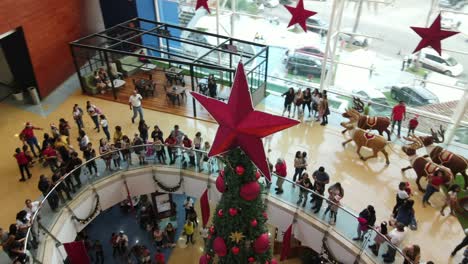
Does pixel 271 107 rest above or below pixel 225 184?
below

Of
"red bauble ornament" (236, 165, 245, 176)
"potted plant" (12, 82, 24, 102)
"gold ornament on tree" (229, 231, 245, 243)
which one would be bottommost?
"potted plant" (12, 82, 24, 102)

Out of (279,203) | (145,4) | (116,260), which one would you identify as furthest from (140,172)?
(145,4)

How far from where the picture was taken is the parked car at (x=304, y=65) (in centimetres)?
1580

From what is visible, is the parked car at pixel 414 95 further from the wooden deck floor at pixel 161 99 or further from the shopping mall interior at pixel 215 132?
the wooden deck floor at pixel 161 99

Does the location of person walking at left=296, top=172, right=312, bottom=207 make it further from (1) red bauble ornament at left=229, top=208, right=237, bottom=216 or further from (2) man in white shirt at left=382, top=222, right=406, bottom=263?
(1) red bauble ornament at left=229, top=208, right=237, bottom=216

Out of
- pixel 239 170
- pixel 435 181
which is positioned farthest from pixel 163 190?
pixel 435 181

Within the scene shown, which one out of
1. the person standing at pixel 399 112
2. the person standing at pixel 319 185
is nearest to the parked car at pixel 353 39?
the person standing at pixel 399 112

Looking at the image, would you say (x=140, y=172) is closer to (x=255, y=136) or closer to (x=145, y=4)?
(x=255, y=136)

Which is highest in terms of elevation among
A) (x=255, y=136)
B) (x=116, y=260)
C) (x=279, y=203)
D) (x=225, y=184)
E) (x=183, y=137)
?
(x=255, y=136)

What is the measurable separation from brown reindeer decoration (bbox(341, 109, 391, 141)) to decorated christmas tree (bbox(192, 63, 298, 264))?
721 centimetres

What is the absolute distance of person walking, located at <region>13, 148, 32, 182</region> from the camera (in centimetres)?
1072

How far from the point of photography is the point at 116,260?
12.1m

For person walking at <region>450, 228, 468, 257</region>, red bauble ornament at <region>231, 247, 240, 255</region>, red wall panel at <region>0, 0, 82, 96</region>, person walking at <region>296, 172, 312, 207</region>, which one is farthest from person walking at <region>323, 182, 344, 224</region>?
red wall panel at <region>0, 0, 82, 96</region>

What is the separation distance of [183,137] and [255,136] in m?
6.80
